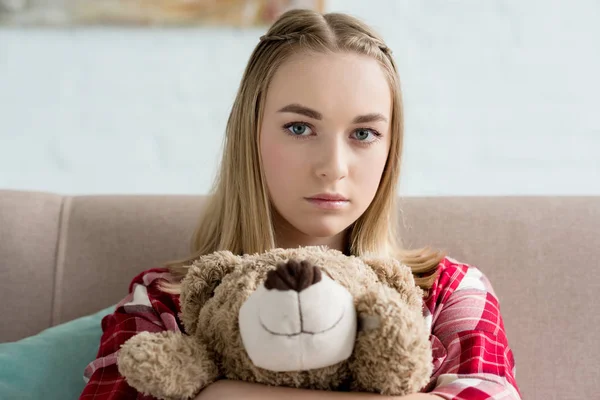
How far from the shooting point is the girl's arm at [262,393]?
0.65 metres

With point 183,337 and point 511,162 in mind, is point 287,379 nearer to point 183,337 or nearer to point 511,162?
point 183,337

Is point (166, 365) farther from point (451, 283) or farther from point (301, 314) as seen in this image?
point (451, 283)

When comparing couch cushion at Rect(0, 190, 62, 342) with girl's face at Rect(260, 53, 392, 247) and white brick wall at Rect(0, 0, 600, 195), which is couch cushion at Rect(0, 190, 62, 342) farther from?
girl's face at Rect(260, 53, 392, 247)

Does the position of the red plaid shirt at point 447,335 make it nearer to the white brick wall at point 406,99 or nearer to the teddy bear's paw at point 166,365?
the teddy bear's paw at point 166,365

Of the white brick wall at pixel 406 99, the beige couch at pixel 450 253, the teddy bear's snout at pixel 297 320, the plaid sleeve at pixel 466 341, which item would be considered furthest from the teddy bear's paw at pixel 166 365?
the white brick wall at pixel 406 99

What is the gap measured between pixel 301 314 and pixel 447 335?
0.51m

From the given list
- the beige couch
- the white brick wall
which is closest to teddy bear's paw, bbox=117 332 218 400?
the beige couch

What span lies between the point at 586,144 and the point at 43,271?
1513 mm

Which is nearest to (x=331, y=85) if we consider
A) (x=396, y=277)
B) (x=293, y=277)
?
(x=396, y=277)

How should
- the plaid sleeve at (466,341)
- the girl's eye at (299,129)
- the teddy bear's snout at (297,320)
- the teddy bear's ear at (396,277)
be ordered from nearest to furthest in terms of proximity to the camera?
the teddy bear's snout at (297,320) < the teddy bear's ear at (396,277) < the plaid sleeve at (466,341) < the girl's eye at (299,129)

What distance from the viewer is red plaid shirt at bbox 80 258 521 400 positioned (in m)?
0.89

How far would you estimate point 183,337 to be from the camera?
0.69 meters

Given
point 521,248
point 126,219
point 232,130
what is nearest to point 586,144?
point 521,248

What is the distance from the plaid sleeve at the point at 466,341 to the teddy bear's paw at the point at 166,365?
1.08 feet
